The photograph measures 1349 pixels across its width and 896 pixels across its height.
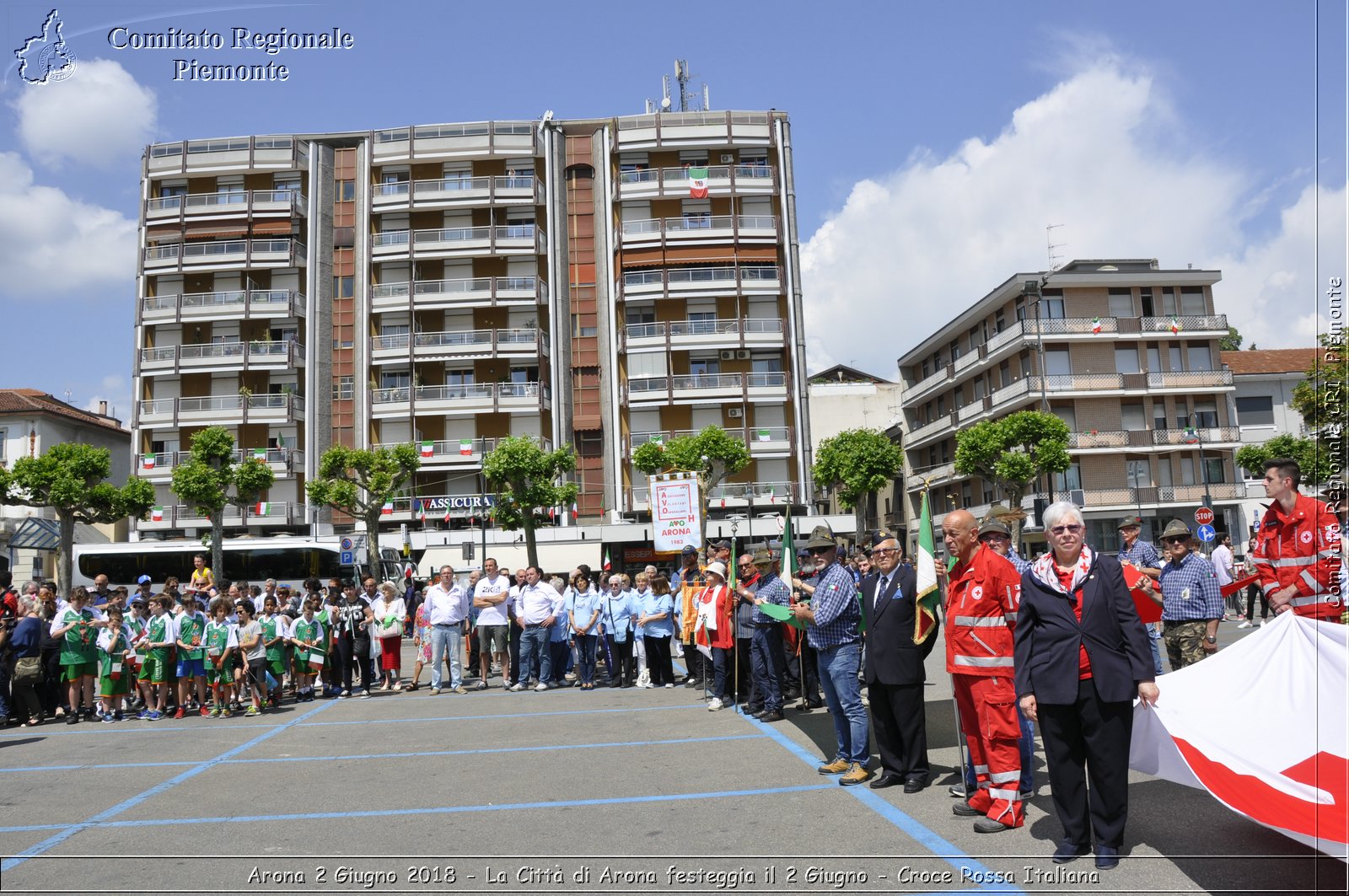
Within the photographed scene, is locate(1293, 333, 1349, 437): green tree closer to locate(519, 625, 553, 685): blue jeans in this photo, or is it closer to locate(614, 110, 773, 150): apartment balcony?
locate(519, 625, 553, 685): blue jeans

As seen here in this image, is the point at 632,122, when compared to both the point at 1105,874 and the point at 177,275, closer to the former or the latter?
the point at 177,275

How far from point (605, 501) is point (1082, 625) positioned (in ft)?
157

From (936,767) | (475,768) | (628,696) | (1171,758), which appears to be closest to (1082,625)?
(1171,758)

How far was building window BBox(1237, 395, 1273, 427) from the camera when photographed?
189 feet

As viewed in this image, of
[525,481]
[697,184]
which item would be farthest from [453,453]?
[697,184]

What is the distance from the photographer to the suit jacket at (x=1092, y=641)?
5.70 metres

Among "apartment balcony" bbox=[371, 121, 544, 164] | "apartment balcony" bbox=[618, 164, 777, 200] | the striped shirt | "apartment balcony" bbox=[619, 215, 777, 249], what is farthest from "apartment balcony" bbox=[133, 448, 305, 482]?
the striped shirt

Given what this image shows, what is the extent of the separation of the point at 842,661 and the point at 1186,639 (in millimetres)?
4395

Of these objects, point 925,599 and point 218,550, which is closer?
point 925,599

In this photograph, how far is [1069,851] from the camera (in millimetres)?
5742

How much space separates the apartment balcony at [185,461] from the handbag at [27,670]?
39775mm

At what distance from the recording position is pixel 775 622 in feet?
39.2

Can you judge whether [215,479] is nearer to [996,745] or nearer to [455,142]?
[455,142]

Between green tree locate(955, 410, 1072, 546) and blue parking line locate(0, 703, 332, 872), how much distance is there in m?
42.8
